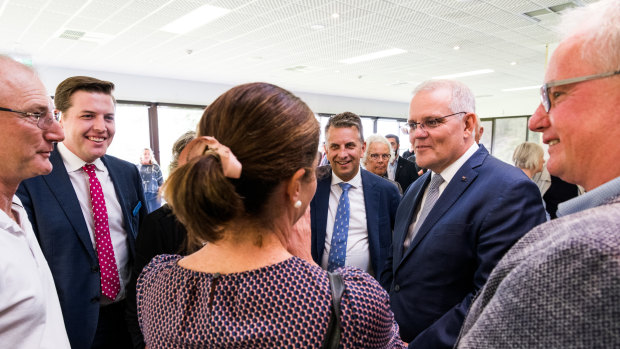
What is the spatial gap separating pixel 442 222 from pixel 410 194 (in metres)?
0.50

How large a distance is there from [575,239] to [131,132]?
10.7 meters

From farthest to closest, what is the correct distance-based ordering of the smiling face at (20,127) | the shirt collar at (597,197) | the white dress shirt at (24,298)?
the smiling face at (20,127)
the white dress shirt at (24,298)
the shirt collar at (597,197)

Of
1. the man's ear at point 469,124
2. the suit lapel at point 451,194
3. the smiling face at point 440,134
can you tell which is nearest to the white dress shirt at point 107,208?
the suit lapel at point 451,194

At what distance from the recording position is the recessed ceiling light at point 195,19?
15.9 feet

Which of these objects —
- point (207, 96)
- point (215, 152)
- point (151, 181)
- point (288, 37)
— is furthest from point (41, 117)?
point (207, 96)

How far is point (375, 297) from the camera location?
749 millimetres

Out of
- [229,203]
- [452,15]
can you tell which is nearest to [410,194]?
[229,203]

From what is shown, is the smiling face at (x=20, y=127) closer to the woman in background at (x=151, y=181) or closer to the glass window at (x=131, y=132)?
the woman in background at (x=151, y=181)

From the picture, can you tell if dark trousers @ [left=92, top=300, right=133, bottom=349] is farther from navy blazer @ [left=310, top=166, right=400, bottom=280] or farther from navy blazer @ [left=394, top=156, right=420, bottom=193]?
navy blazer @ [left=394, top=156, right=420, bottom=193]

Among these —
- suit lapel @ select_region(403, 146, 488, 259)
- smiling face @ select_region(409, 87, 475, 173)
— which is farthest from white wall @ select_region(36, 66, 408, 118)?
suit lapel @ select_region(403, 146, 488, 259)

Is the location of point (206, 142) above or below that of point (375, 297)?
above

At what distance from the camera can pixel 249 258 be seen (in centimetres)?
76

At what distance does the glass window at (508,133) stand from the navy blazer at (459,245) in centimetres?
921

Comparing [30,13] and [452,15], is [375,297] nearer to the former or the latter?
[452,15]
